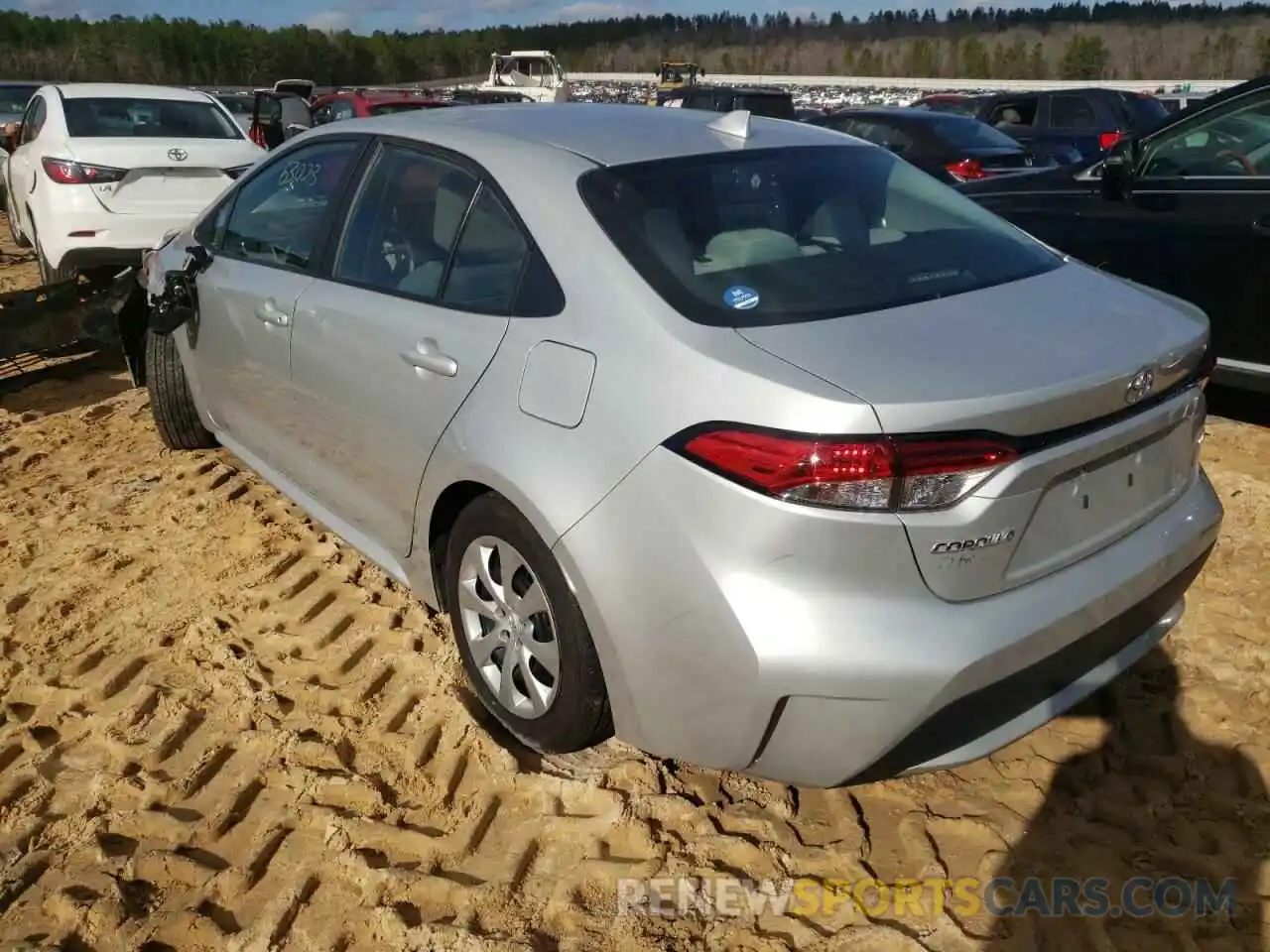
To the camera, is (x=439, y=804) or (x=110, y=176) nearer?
(x=439, y=804)

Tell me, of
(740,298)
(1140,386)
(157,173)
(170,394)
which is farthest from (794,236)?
(157,173)

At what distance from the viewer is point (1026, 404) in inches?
78.1

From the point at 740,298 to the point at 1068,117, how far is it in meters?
14.6

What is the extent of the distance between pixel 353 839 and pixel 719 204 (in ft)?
5.90

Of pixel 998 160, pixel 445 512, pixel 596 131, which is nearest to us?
pixel 445 512

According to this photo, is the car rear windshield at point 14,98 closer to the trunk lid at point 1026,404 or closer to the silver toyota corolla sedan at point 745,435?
the silver toyota corolla sedan at point 745,435

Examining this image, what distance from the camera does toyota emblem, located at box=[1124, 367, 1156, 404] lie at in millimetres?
2176

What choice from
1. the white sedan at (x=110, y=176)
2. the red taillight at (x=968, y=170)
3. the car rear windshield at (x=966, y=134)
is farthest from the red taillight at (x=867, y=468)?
the car rear windshield at (x=966, y=134)

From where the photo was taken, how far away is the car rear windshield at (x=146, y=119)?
764 centimetres

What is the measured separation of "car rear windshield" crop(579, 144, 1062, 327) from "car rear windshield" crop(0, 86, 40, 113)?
15866 mm

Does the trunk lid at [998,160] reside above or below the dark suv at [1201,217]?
below

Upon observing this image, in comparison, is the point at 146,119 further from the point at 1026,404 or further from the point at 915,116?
the point at 1026,404

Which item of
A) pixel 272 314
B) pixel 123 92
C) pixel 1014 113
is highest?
pixel 123 92

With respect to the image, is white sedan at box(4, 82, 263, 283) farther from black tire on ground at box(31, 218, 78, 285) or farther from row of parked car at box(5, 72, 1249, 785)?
row of parked car at box(5, 72, 1249, 785)
